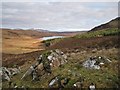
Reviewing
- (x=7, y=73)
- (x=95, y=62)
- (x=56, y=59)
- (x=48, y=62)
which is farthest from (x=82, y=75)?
(x=7, y=73)

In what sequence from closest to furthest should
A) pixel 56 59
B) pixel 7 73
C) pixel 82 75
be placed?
pixel 82 75, pixel 56 59, pixel 7 73

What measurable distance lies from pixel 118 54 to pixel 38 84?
8.10 meters

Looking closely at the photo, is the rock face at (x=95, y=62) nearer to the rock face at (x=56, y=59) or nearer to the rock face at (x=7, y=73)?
the rock face at (x=56, y=59)

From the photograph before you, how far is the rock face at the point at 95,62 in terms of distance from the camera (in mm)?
23956

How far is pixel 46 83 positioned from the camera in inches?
911

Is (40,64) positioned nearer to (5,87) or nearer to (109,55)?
(5,87)

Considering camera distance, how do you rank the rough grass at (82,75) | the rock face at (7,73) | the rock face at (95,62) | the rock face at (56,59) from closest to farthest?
the rough grass at (82,75), the rock face at (95,62), the rock face at (56,59), the rock face at (7,73)

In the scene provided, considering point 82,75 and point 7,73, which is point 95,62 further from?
point 7,73

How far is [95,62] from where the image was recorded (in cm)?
2430

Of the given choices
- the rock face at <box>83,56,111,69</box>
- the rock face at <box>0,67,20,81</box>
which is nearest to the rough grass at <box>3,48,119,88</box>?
the rock face at <box>83,56,111,69</box>

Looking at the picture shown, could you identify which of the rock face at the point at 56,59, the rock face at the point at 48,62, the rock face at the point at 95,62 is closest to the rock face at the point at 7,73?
the rock face at the point at 48,62

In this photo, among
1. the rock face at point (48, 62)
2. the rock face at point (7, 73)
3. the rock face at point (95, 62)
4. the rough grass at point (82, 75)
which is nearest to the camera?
the rough grass at point (82, 75)

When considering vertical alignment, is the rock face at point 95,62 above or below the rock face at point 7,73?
above

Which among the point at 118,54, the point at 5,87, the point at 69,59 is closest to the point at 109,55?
the point at 118,54
